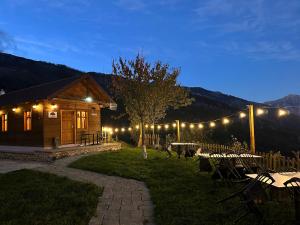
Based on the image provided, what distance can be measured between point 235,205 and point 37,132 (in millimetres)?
12296

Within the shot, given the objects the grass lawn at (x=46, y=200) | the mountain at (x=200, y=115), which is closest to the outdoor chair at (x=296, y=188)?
the grass lawn at (x=46, y=200)

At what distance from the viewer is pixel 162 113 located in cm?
1883

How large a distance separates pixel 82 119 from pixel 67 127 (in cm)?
139

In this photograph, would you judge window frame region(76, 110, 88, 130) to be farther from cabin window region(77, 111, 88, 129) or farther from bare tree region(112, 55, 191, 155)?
bare tree region(112, 55, 191, 155)

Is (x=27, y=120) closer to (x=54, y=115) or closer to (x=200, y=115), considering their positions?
(x=54, y=115)

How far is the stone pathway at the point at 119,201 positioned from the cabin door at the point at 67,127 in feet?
21.8

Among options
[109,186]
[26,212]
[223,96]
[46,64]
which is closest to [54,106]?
[109,186]

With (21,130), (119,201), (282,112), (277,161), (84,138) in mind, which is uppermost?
(282,112)

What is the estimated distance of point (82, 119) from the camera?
18.0m

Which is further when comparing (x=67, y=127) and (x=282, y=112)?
(x=67, y=127)

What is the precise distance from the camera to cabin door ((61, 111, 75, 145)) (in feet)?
54.3

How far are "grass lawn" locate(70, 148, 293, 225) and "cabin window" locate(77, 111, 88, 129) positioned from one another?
6.05 metres

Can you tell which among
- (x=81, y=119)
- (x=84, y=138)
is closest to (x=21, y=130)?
(x=81, y=119)

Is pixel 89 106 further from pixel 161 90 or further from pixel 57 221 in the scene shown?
pixel 57 221
